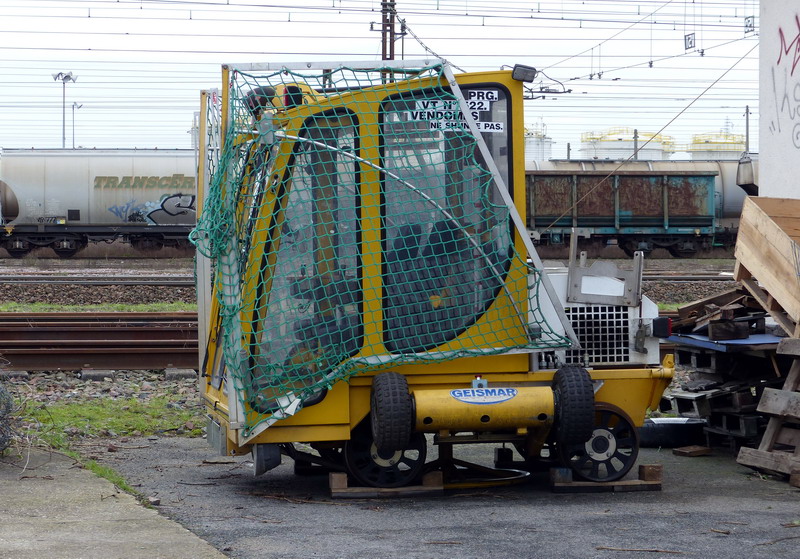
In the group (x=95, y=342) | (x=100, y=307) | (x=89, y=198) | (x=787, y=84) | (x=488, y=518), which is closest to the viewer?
(x=488, y=518)

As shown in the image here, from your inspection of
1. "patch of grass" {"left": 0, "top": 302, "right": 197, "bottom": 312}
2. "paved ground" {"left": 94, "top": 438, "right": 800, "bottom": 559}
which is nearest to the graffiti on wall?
"paved ground" {"left": 94, "top": 438, "right": 800, "bottom": 559}

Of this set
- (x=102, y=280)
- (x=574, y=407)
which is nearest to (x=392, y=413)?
(x=574, y=407)

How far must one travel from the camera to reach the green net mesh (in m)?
5.53

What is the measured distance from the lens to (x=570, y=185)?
29141 millimetres

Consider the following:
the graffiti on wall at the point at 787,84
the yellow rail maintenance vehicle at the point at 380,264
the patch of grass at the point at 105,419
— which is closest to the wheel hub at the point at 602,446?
the yellow rail maintenance vehicle at the point at 380,264

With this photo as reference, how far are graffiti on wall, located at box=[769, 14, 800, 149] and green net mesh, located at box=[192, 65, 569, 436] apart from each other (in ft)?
13.2

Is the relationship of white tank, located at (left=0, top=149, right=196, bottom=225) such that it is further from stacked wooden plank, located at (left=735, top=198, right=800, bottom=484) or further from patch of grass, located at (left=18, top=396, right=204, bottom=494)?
stacked wooden plank, located at (left=735, top=198, right=800, bottom=484)

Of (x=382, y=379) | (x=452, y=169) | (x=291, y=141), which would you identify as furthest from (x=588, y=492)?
(x=291, y=141)

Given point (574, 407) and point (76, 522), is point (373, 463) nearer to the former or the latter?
point (574, 407)

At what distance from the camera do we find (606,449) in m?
5.98

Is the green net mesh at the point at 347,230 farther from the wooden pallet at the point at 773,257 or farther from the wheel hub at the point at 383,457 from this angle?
the wooden pallet at the point at 773,257

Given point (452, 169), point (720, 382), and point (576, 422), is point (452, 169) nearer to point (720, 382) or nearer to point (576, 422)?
point (576, 422)

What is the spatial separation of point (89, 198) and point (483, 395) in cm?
2472

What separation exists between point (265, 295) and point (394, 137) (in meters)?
1.16
